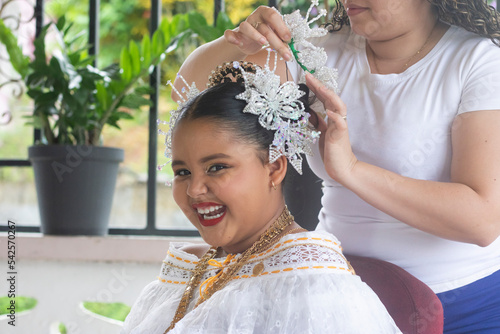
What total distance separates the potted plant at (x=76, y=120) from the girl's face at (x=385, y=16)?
4.57 ft

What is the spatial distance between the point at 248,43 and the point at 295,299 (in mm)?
586

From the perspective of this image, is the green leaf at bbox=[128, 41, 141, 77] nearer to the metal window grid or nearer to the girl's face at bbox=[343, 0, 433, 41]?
the metal window grid

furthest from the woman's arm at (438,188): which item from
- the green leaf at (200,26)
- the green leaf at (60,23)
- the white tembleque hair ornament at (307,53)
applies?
the green leaf at (60,23)

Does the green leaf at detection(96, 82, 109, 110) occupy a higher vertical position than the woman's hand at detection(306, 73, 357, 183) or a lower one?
lower

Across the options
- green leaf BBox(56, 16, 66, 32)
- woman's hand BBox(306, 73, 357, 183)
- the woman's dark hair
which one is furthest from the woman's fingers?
green leaf BBox(56, 16, 66, 32)

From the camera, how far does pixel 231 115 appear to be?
1.33 metres

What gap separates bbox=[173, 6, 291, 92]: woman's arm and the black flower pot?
113 centimetres

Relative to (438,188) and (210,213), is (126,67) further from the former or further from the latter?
(438,188)

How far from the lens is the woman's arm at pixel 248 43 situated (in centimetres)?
131

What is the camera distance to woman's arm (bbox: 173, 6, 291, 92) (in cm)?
131

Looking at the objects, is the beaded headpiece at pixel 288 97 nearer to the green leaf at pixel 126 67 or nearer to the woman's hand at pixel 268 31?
the woman's hand at pixel 268 31

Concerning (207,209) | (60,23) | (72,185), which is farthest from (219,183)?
(60,23)

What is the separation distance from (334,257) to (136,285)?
4.81 feet

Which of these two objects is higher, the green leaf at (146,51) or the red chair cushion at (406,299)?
the green leaf at (146,51)
